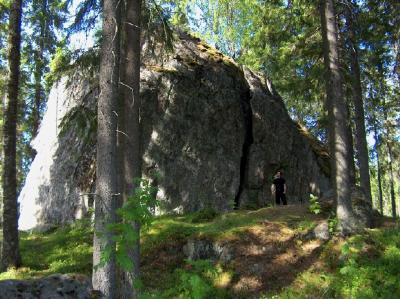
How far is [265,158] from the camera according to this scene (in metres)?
19.9

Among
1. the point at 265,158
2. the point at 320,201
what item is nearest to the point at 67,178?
the point at 265,158

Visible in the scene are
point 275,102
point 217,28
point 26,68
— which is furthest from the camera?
point 26,68

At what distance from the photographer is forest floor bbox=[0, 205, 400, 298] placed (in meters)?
9.80

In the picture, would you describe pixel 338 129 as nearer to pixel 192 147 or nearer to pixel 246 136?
pixel 192 147

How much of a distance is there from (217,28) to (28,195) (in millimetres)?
13187

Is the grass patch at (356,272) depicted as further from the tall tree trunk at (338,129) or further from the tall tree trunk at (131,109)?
the tall tree trunk at (131,109)

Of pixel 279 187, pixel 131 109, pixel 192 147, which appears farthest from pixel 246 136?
pixel 131 109

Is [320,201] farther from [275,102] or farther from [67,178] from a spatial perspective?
[67,178]

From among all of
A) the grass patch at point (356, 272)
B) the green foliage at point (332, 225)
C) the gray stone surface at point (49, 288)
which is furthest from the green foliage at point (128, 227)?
the green foliage at point (332, 225)

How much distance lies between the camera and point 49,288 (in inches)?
270

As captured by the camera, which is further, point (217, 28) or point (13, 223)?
point (217, 28)

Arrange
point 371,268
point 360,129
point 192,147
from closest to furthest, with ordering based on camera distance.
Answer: point 371,268
point 360,129
point 192,147

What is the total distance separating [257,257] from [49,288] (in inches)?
244

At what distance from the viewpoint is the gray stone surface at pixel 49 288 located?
6516mm
